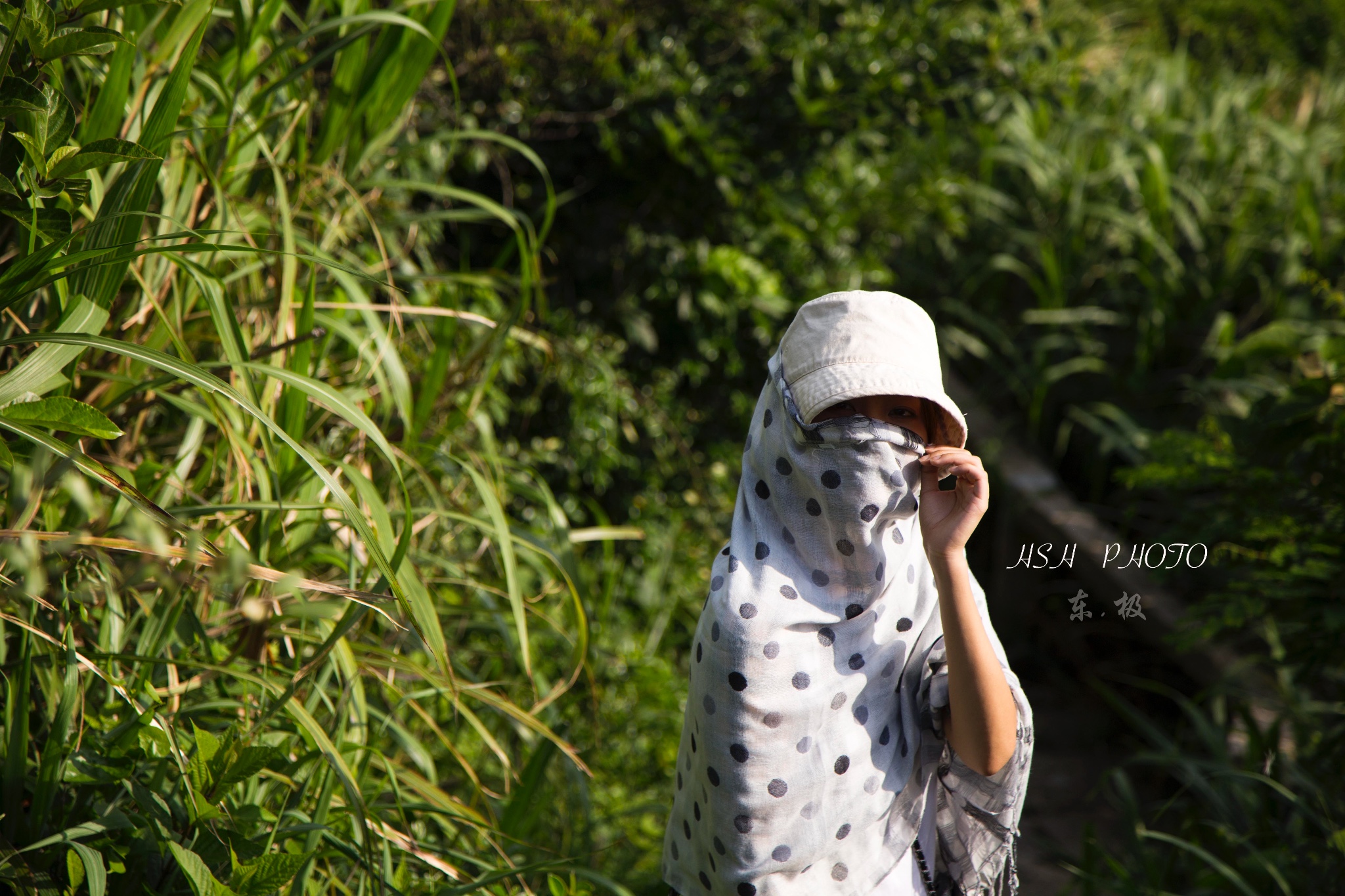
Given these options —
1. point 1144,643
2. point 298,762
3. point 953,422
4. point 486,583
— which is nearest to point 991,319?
point 1144,643

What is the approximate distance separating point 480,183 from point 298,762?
83.1 inches

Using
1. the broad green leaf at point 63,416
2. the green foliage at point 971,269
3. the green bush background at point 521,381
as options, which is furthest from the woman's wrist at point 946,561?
the green foliage at point 971,269

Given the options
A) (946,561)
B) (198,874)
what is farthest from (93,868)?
(946,561)

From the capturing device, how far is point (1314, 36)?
5.87 meters

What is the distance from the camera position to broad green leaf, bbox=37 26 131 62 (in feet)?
3.83

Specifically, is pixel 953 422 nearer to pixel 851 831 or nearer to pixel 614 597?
pixel 851 831

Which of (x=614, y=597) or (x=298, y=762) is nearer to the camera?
(x=298, y=762)

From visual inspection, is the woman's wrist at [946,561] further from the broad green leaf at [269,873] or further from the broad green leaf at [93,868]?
the broad green leaf at [93,868]

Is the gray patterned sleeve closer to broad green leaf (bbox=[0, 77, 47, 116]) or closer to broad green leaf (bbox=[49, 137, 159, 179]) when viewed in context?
broad green leaf (bbox=[49, 137, 159, 179])

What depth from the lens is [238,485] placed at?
1655 millimetres

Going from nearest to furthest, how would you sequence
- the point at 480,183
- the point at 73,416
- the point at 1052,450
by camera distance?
the point at 73,416 < the point at 480,183 < the point at 1052,450

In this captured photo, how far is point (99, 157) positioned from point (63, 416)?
0.35 m

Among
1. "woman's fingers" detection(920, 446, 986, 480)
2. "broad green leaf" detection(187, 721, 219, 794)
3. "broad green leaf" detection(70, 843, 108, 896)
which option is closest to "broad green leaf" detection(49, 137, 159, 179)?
"broad green leaf" detection(187, 721, 219, 794)

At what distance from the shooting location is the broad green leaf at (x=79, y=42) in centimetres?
117
